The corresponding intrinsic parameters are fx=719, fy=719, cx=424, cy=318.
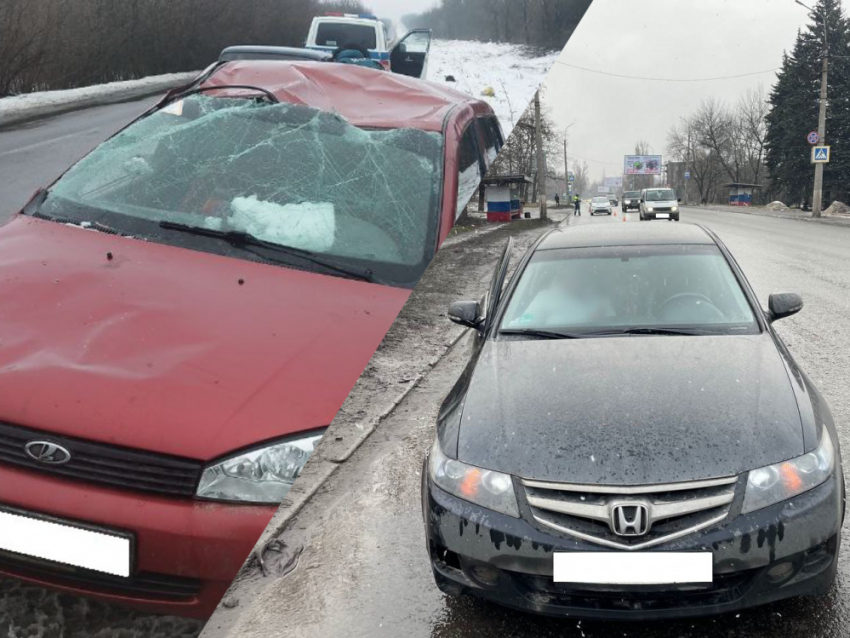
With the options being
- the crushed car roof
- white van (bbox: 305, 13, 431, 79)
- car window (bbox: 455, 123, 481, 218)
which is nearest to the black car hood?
car window (bbox: 455, 123, 481, 218)

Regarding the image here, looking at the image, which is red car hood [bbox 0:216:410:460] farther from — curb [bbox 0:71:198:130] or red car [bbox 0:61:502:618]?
curb [bbox 0:71:198:130]

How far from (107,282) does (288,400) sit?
0.28 meters

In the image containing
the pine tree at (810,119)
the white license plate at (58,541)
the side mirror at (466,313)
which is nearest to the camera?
the white license plate at (58,541)

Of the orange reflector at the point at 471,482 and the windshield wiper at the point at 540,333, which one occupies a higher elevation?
the windshield wiper at the point at 540,333

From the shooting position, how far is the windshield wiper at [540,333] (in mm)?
2006

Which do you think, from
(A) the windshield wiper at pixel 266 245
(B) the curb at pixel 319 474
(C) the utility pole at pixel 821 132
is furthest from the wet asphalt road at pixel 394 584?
(C) the utility pole at pixel 821 132

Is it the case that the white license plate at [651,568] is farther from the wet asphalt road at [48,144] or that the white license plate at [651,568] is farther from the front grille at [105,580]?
the wet asphalt road at [48,144]

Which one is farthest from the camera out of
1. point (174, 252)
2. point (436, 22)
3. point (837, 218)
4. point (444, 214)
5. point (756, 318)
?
point (837, 218)

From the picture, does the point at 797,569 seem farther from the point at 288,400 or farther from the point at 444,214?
the point at 288,400

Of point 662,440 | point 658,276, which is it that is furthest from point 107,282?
point 658,276

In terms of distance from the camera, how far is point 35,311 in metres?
0.77

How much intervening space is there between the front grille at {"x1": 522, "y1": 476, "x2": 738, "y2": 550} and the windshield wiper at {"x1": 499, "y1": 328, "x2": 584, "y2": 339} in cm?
71

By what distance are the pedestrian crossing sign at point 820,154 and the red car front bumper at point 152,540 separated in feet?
30.1

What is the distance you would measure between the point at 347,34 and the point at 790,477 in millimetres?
1134
